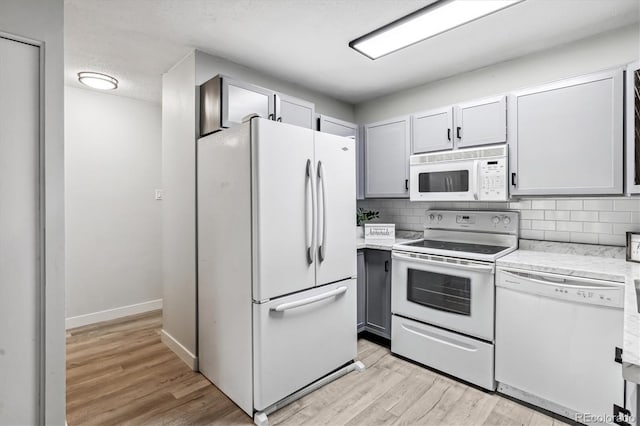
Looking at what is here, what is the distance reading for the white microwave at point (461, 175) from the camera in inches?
93.7

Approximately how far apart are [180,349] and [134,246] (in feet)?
5.21

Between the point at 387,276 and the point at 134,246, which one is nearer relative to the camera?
the point at 387,276

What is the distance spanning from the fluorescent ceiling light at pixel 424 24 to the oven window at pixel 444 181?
1.06 meters

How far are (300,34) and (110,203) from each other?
2.74m

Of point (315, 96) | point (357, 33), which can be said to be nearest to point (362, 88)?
point (315, 96)

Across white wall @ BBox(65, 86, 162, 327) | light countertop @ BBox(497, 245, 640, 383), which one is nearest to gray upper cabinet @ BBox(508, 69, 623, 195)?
light countertop @ BBox(497, 245, 640, 383)

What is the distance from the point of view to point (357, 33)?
221 cm

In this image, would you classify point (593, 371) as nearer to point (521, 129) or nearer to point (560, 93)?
point (521, 129)

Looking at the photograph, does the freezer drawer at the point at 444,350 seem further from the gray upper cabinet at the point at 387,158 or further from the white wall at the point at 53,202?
the white wall at the point at 53,202

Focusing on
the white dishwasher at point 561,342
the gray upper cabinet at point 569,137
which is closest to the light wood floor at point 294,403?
the white dishwasher at point 561,342

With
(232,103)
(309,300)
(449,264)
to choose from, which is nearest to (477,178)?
(449,264)

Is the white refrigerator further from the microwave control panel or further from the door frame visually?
the microwave control panel

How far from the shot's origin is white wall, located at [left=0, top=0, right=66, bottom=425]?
1422 millimetres

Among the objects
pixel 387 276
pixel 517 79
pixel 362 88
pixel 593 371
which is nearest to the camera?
pixel 593 371
